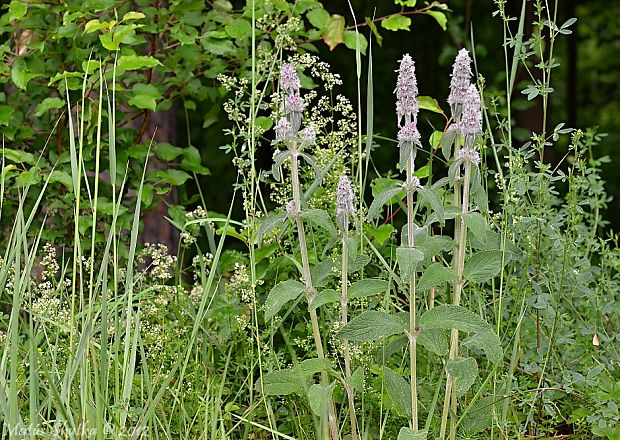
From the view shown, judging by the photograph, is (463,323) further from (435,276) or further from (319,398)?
(319,398)

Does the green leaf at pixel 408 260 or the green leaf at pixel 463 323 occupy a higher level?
the green leaf at pixel 408 260

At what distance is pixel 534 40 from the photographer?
242 cm

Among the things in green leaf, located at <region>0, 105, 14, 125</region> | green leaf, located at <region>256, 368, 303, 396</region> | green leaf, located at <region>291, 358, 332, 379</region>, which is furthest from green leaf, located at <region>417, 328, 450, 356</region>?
green leaf, located at <region>0, 105, 14, 125</region>

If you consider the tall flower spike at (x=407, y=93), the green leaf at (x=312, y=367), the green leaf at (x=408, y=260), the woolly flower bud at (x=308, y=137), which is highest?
the tall flower spike at (x=407, y=93)

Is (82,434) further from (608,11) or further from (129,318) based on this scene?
(608,11)

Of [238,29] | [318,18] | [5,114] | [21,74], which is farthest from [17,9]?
[318,18]

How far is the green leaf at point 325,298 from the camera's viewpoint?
6.70 ft

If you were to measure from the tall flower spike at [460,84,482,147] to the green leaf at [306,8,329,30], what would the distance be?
1427mm

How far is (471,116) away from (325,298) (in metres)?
0.51

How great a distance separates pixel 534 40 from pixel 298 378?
1.07 m

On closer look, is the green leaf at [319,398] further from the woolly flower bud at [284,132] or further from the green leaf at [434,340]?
the woolly flower bud at [284,132]

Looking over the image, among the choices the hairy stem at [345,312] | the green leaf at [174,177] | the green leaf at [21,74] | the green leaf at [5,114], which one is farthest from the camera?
the green leaf at [174,177]

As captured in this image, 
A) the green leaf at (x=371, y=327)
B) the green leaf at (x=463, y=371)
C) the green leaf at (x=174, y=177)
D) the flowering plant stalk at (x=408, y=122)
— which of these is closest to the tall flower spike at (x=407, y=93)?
the flowering plant stalk at (x=408, y=122)

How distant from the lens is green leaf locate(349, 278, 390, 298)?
6.83 ft
